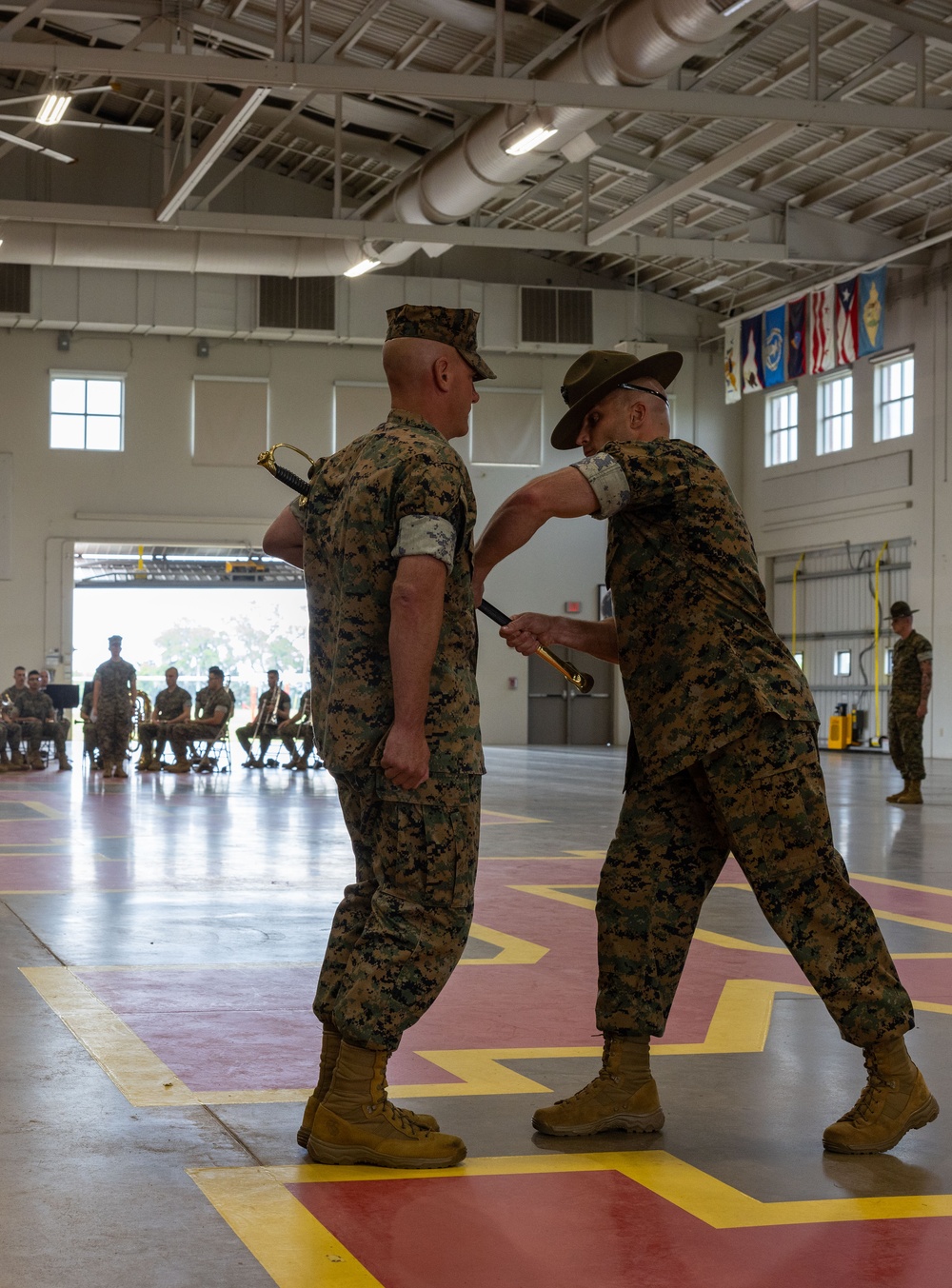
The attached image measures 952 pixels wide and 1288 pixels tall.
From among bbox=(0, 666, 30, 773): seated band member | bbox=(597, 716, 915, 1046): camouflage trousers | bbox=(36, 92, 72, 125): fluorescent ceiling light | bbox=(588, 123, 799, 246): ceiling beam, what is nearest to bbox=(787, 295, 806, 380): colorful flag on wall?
bbox=(588, 123, 799, 246): ceiling beam

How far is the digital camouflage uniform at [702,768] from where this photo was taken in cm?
337

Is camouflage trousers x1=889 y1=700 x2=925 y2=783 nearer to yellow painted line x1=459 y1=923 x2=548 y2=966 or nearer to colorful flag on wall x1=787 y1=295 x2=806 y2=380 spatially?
yellow painted line x1=459 y1=923 x2=548 y2=966

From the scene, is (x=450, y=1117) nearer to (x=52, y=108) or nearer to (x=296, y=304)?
(x=52, y=108)

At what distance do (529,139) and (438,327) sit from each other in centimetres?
1500

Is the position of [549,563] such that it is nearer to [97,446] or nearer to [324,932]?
[97,446]

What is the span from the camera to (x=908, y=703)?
14672 mm

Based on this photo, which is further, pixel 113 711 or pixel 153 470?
pixel 153 470

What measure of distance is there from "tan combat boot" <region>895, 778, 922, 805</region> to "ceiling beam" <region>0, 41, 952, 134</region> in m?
6.95

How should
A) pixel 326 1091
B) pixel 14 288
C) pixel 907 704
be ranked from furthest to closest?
pixel 14 288 → pixel 907 704 → pixel 326 1091

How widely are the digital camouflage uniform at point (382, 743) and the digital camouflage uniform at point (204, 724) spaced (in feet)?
54.1

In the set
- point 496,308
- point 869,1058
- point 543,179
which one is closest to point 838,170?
point 543,179

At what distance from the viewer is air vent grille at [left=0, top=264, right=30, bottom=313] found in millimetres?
27630

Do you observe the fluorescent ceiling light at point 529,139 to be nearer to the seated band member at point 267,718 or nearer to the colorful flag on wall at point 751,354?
the seated band member at point 267,718

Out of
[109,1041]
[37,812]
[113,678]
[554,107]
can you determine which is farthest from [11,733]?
[109,1041]
